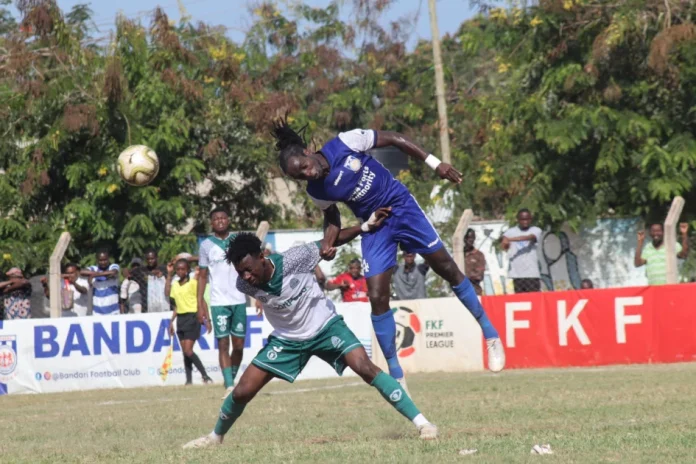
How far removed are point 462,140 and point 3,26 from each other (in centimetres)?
1306

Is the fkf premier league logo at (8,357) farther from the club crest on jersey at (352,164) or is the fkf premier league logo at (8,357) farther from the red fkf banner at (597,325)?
the club crest on jersey at (352,164)

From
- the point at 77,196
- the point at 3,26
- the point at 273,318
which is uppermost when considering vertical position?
the point at 3,26

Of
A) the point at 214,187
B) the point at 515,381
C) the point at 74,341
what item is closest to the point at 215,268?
the point at 515,381

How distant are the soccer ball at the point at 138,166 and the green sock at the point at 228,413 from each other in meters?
6.87

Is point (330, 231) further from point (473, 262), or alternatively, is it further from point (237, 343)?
point (473, 262)

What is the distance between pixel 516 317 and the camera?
1794 cm

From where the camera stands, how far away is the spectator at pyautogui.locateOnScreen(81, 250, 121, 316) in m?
18.9

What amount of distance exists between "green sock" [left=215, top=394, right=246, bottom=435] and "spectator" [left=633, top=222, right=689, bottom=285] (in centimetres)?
1015

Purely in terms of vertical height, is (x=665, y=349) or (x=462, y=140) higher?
(x=462, y=140)

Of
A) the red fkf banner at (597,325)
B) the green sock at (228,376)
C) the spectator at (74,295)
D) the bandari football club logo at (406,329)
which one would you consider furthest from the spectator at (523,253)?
the spectator at (74,295)

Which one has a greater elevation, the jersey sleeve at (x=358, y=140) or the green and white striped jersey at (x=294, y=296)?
the jersey sleeve at (x=358, y=140)

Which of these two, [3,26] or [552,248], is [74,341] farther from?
[3,26]

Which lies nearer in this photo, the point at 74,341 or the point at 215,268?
the point at 215,268

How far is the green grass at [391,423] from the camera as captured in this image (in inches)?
299
